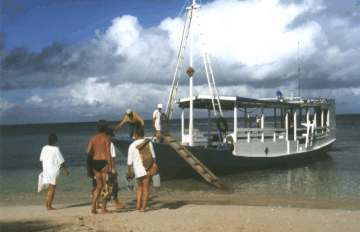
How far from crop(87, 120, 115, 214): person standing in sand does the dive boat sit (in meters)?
7.68

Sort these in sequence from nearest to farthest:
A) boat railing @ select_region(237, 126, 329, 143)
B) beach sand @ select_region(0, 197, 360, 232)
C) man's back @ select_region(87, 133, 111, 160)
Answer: beach sand @ select_region(0, 197, 360, 232) → man's back @ select_region(87, 133, 111, 160) → boat railing @ select_region(237, 126, 329, 143)

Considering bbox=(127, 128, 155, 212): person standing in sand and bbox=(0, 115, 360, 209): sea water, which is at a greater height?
bbox=(127, 128, 155, 212): person standing in sand

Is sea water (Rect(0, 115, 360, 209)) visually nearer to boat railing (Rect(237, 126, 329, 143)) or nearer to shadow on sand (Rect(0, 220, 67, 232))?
boat railing (Rect(237, 126, 329, 143))

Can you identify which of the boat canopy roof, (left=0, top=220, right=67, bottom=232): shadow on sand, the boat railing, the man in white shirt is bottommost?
(left=0, top=220, right=67, bottom=232): shadow on sand

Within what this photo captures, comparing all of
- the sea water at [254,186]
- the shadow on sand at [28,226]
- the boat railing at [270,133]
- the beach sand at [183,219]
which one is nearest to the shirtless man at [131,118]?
the sea water at [254,186]

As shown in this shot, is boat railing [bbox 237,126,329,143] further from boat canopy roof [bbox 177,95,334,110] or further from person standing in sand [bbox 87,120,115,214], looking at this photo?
person standing in sand [bbox 87,120,115,214]

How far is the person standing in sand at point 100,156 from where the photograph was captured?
31.8 ft


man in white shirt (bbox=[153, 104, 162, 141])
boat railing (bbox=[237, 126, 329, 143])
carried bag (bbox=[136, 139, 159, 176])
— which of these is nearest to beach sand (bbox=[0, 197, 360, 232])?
carried bag (bbox=[136, 139, 159, 176])

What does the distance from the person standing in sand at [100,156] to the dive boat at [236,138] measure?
25.2ft

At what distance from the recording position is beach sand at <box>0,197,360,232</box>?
29.2ft

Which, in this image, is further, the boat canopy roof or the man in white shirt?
the boat canopy roof

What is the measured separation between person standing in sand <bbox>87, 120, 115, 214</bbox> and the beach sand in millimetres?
755

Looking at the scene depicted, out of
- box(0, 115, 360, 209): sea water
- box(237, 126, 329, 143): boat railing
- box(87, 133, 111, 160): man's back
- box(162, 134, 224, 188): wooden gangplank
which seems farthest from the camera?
box(237, 126, 329, 143): boat railing

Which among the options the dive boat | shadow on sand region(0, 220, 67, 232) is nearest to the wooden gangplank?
the dive boat
